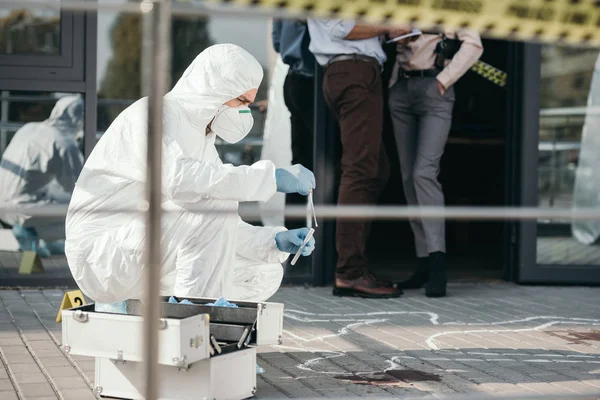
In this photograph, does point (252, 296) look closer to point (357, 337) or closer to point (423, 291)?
point (357, 337)

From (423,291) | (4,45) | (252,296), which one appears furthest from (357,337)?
(4,45)

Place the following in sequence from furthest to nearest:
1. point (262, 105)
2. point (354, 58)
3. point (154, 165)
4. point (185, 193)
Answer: point (262, 105) < point (354, 58) < point (185, 193) < point (154, 165)

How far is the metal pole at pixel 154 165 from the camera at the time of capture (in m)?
1.61

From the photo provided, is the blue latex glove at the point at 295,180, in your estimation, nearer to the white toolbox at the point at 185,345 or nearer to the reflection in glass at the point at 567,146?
the white toolbox at the point at 185,345

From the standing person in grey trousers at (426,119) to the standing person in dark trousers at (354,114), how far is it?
0.23 m

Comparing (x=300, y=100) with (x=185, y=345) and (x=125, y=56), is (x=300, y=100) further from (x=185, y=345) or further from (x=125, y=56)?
(x=185, y=345)

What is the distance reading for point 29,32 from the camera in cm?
566

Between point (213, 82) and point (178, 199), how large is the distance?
0.46 meters

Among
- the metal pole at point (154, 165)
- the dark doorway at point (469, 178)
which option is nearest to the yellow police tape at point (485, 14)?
the metal pole at point (154, 165)

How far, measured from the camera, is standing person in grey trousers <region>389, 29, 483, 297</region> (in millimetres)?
5523

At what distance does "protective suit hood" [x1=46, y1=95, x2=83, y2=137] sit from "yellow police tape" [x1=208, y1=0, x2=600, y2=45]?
13.5 ft

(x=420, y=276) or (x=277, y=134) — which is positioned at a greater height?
(x=277, y=134)

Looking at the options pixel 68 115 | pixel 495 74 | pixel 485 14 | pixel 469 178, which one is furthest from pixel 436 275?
pixel 485 14

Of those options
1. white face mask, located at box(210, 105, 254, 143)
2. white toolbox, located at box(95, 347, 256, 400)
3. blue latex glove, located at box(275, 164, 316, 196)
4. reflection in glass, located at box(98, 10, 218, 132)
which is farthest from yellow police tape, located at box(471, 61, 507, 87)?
white toolbox, located at box(95, 347, 256, 400)
